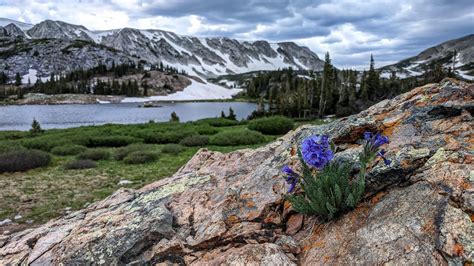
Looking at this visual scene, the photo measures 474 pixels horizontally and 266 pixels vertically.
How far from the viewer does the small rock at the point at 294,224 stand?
513 cm

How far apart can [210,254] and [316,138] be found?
2.05m

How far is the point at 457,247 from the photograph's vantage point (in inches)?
147

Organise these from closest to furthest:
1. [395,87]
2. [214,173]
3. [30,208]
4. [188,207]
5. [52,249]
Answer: [52,249], [188,207], [214,173], [30,208], [395,87]

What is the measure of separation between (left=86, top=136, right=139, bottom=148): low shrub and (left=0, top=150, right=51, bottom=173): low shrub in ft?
32.2

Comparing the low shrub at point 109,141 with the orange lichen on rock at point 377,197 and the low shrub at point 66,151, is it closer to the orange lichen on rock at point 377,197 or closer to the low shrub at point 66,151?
the low shrub at point 66,151

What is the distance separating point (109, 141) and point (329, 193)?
96.6ft

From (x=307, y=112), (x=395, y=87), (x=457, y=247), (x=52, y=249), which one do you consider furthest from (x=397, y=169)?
(x=395, y=87)

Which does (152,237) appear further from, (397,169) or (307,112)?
(307,112)

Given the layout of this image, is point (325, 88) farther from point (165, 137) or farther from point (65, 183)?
point (65, 183)

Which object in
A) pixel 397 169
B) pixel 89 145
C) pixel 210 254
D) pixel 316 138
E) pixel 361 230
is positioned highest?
pixel 316 138

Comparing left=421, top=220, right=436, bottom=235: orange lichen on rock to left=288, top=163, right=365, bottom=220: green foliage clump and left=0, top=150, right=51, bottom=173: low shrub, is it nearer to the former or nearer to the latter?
left=288, top=163, right=365, bottom=220: green foliage clump

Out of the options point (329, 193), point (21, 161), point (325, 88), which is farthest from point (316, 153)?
point (325, 88)

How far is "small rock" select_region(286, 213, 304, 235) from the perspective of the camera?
16.8 feet

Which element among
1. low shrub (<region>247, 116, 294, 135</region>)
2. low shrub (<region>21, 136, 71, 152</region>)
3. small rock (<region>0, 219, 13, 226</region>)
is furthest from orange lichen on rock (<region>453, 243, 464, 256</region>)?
low shrub (<region>247, 116, 294, 135</region>)
